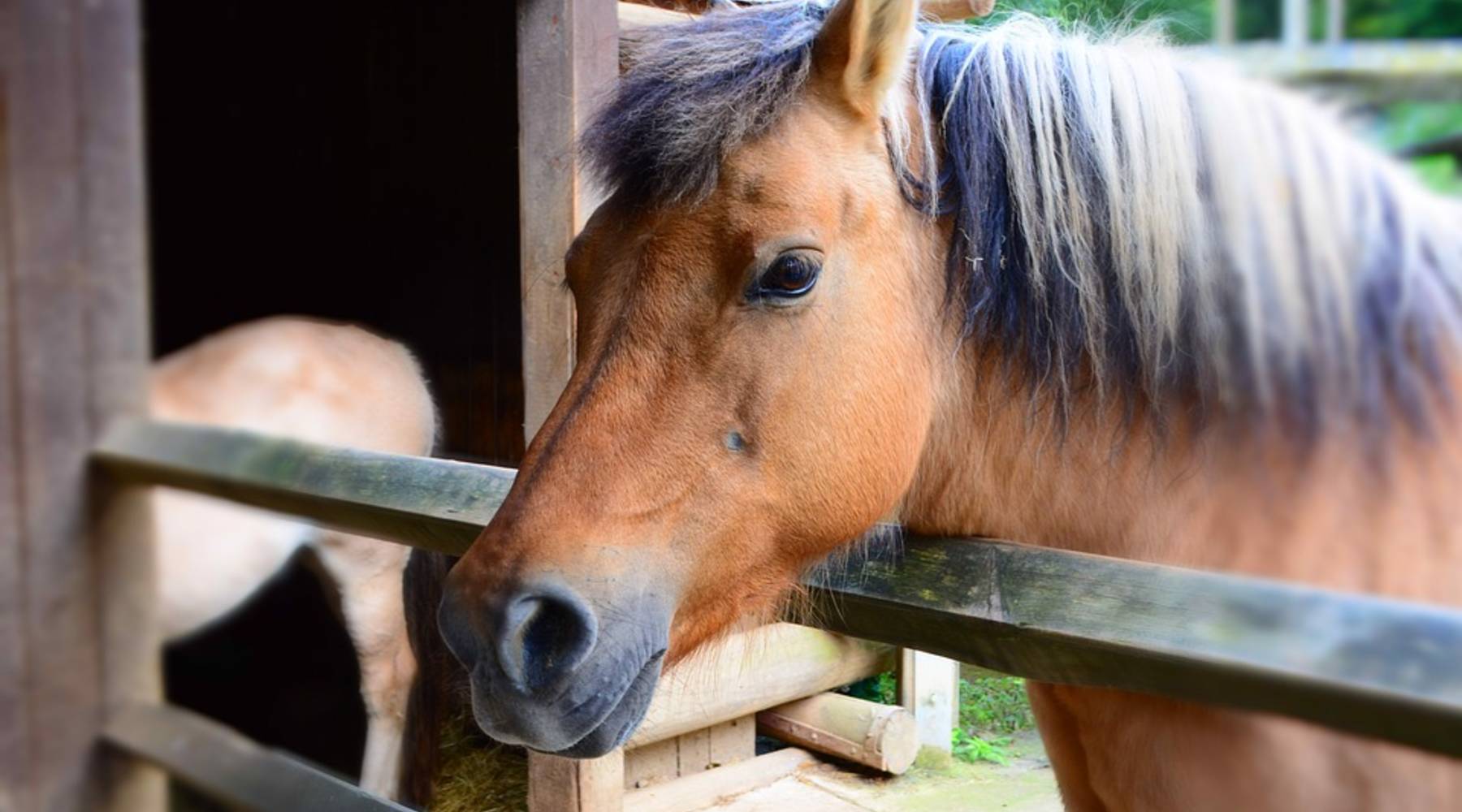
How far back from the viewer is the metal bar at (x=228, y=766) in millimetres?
1614

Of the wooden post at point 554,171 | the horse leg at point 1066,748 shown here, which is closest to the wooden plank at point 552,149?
the wooden post at point 554,171

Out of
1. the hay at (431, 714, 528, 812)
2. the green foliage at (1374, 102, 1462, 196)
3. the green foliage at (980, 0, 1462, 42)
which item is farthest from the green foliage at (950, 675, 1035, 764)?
the green foliage at (980, 0, 1462, 42)

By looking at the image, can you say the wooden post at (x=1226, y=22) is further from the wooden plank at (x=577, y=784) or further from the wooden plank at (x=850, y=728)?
the wooden plank at (x=850, y=728)

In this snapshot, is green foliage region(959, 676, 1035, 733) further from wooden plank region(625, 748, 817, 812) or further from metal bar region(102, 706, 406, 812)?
metal bar region(102, 706, 406, 812)

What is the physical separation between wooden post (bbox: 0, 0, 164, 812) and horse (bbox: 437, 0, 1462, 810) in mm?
1071

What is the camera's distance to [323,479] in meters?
1.73

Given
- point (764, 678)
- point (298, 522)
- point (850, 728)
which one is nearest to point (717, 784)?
point (764, 678)

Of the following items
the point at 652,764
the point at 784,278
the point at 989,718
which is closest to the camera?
the point at 784,278

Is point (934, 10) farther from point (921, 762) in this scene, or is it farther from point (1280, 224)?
point (921, 762)

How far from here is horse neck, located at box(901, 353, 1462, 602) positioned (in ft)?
4.17

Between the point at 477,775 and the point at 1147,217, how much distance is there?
131 inches

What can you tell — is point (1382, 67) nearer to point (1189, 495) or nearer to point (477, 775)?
point (1189, 495)

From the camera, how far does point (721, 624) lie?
1374 mm

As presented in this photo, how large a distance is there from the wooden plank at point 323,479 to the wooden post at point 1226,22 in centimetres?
113
